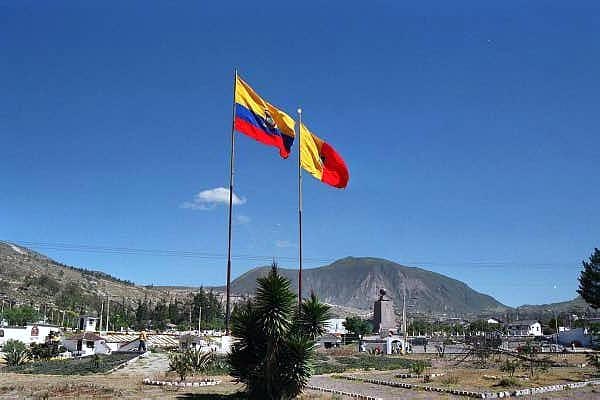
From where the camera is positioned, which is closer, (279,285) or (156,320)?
(279,285)

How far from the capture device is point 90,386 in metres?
23.2

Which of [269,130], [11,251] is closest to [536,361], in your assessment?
[269,130]

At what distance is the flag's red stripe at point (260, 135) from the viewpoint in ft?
95.7

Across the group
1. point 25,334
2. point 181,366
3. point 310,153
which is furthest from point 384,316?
point 181,366

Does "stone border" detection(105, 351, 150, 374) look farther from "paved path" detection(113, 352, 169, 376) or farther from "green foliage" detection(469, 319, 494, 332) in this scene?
"green foliage" detection(469, 319, 494, 332)

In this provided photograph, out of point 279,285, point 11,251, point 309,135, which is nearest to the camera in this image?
point 279,285

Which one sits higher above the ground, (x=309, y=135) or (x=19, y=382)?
(x=309, y=135)

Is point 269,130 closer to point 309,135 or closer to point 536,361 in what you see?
point 309,135

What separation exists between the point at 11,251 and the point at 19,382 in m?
184

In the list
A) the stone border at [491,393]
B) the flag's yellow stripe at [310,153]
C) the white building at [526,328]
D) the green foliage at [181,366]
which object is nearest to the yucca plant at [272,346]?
the stone border at [491,393]

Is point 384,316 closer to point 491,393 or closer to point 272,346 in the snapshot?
point 491,393

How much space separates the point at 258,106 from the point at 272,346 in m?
15.4

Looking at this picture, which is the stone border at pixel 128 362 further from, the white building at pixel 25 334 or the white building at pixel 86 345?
the white building at pixel 25 334

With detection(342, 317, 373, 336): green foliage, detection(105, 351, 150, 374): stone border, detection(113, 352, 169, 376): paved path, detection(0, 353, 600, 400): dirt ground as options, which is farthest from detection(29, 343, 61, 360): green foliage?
detection(342, 317, 373, 336): green foliage
